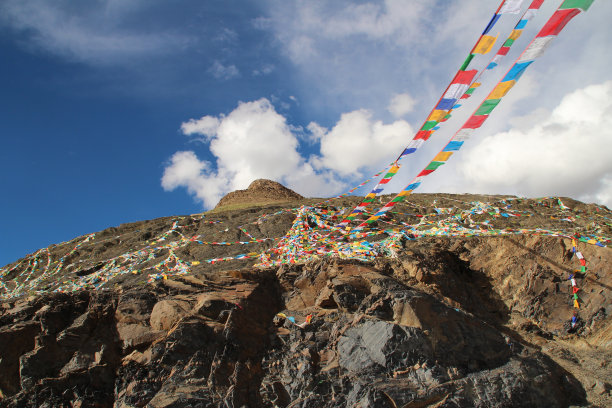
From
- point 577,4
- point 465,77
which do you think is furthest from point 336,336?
point 577,4

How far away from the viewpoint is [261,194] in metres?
28.7

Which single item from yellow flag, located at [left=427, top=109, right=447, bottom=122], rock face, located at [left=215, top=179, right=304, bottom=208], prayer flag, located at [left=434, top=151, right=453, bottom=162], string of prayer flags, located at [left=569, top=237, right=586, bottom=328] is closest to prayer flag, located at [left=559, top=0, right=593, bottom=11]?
yellow flag, located at [left=427, top=109, right=447, bottom=122]

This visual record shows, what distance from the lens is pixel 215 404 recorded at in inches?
189

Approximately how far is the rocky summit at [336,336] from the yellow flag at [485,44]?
11.9ft

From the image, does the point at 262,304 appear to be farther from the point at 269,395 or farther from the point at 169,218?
the point at 169,218

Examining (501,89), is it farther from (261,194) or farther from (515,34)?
(261,194)

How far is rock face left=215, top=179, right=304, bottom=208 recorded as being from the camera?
2742 centimetres

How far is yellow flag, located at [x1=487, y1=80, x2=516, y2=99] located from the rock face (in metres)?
22.4

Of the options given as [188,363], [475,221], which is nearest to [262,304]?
[188,363]

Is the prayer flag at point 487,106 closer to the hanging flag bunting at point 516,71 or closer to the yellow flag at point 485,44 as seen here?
the hanging flag bunting at point 516,71

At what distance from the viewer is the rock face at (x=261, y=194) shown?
2742 cm

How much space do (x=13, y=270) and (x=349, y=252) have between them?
13.7 meters

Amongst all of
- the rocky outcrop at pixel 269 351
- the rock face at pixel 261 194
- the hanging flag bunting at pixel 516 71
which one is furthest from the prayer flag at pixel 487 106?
the rock face at pixel 261 194

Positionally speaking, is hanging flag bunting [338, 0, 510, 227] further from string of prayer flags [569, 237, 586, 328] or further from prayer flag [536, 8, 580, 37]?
string of prayer flags [569, 237, 586, 328]
